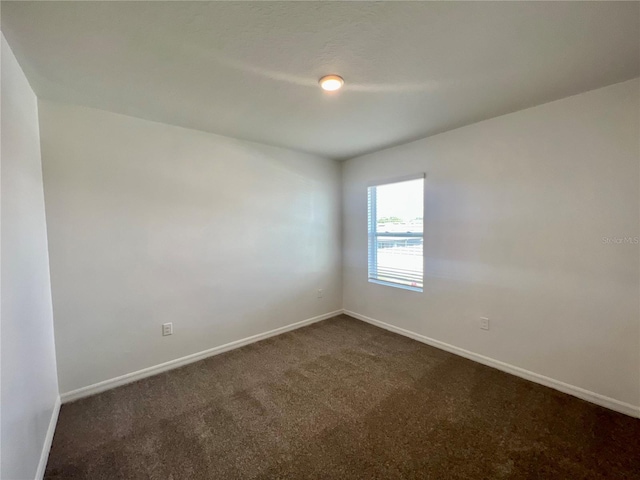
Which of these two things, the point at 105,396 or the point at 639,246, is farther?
the point at 105,396

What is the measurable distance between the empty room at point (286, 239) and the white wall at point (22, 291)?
0.08 feet

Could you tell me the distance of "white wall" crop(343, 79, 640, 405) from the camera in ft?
Result: 6.28

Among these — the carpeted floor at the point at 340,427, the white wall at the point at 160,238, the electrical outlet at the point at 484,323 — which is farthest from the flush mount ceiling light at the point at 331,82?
the electrical outlet at the point at 484,323

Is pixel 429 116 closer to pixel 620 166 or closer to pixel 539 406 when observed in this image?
pixel 620 166

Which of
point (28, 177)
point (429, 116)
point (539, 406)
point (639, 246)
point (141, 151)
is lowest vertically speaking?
point (539, 406)

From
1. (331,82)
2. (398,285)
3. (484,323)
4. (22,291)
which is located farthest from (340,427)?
(331,82)

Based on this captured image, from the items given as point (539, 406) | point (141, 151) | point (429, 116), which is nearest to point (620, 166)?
point (429, 116)

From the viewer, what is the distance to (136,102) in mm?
2078

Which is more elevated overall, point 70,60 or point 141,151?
point 70,60

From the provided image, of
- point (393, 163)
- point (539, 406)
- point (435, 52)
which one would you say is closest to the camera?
point (435, 52)

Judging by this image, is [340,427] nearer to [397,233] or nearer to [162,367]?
[162,367]

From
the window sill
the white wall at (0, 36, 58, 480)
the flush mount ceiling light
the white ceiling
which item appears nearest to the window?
the window sill

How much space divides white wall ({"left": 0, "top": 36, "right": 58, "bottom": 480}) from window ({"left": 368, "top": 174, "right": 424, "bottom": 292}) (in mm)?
3147

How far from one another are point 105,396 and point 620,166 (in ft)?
13.8
